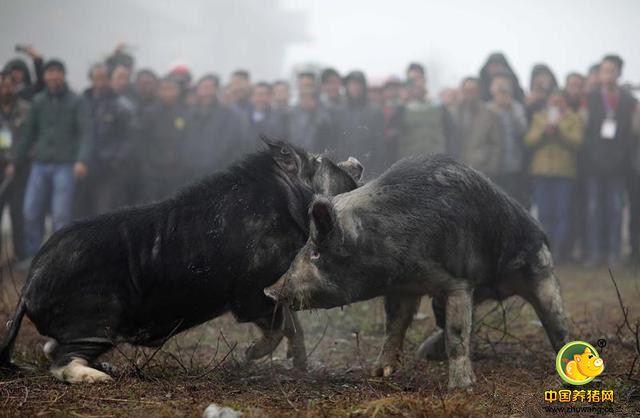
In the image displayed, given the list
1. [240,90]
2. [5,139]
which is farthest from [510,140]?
[5,139]

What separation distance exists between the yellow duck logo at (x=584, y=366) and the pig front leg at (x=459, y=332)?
614 mm

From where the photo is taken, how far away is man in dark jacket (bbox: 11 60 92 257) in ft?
32.2

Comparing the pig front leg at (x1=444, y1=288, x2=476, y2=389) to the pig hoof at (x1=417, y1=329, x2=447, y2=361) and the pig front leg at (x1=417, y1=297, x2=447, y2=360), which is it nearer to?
the pig front leg at (x1=417, y1=297, x2=447, y2=360)

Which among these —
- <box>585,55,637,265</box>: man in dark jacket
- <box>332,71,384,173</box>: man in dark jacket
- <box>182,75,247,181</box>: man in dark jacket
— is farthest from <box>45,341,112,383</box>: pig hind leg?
<box>585,55,637,265</box>: man in dark jacket

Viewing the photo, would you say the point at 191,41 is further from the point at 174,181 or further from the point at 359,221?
the point at 359,221

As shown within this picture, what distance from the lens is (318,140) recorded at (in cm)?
1022

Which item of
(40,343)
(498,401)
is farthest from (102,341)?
(498,401)

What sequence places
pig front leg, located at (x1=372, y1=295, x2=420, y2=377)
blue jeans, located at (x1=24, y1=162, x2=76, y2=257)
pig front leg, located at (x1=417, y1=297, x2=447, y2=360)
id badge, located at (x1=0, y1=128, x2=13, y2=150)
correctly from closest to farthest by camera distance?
pig front leg, located at (x1=372, y1=295, x2=420, y2=377)
pig front leg, located at (x1=417, y1=297, x2=447, y2=360)
blue jeans, located at (x1=24, y1=162, x2=76, y2=257)
id badge, located at (x1=0, y1=128, x2=13, y2=150)

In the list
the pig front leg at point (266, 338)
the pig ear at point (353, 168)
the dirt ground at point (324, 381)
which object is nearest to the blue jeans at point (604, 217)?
the dirt ground at point (324, 381)

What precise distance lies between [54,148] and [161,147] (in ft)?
4.57

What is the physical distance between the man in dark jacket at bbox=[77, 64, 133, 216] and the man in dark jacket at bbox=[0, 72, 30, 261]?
0.93 meters

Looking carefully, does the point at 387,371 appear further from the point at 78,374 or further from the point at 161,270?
the point at 78,374

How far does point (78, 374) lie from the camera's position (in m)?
4.63

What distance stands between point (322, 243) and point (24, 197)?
7.37m
